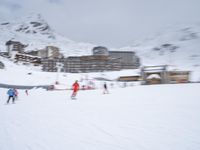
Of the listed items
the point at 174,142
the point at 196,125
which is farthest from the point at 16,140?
the point at 196,125

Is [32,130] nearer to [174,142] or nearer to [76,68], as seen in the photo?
[174,142]

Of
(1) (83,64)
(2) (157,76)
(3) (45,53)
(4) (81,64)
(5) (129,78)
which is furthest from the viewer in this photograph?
(3) (45,53)

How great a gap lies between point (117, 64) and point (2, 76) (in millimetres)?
64630

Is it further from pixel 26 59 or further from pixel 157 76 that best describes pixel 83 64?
pixel 157 76

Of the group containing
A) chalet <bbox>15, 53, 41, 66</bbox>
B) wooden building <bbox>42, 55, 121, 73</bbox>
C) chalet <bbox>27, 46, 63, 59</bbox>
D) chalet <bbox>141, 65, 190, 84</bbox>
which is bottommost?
chalet <bbox>141, 65, 190, 84</bbox>

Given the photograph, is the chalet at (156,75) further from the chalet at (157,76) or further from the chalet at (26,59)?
the chalet at (26,59)

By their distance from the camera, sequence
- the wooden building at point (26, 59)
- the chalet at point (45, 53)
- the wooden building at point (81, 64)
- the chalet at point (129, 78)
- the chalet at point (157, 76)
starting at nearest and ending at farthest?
the chalet at point (157, 76), the chalet at point (129, 78), the wooden building at point (81, 64), the wooden building at point (26, 59), the chalet at point (45, 53)

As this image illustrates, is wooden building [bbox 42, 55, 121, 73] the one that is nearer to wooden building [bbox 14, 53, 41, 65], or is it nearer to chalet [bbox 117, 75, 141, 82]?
wooden building [bbox 14, 53, 41, 65]

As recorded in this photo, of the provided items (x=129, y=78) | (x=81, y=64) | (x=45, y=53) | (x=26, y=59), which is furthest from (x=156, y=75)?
(x=45, y=53)

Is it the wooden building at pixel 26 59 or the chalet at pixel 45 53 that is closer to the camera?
the wooden building at pixel 26 59

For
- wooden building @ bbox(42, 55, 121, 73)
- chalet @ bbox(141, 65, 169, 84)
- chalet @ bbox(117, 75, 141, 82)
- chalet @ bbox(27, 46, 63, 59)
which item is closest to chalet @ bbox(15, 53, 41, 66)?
wooden building @ bbox(42, 55, 121, 73)

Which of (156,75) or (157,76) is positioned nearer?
(157,76)

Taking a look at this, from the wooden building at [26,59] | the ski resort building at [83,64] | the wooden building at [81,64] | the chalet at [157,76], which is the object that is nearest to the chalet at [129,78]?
the chalet at [157,76]

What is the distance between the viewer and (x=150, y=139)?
522 centimetres
